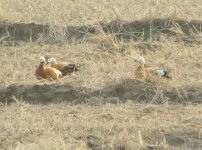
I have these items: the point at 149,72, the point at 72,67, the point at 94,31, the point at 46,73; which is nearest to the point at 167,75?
the point at 149,72

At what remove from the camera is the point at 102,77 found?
9.19 m

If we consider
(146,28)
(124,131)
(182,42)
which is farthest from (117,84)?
(146,28)

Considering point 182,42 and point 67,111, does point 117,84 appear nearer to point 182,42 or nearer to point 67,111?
point 67,111

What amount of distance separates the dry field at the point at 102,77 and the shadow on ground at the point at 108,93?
0.01m

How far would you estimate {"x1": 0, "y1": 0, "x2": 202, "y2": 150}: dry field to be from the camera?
654 cm

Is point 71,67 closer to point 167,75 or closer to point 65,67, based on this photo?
point 65,67

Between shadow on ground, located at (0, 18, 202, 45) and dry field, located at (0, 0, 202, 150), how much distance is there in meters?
0.02

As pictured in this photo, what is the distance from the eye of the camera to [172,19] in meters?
12.4

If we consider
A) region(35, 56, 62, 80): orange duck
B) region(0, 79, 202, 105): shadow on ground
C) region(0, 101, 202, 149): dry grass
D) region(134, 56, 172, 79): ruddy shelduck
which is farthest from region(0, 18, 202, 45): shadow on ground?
region(0, 101, 202, 149): dry grass

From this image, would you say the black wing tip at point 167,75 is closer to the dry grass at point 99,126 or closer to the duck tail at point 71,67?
the dry grass at point 99,126

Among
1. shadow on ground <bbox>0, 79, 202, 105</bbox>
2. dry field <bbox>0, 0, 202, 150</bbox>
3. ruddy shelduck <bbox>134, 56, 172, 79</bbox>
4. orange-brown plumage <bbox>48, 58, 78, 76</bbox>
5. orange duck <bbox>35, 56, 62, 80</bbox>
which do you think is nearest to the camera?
dry field <bbox>0, 0, 202, 150</bbox>

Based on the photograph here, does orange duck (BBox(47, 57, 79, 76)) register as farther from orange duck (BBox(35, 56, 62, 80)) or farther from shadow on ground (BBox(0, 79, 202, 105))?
shadow on ground (BBox(0, 79, 202, 105))

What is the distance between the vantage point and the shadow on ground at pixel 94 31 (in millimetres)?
11969

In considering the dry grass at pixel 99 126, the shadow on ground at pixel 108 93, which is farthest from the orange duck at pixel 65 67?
the dry grass at pixel 99 126
